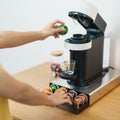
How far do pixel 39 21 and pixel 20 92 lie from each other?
999 mm

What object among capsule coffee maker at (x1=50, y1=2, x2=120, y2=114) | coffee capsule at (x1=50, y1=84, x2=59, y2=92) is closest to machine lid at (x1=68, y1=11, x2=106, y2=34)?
capsule coffee maker at (x1=50, y1=2, x2=120, y2=114)

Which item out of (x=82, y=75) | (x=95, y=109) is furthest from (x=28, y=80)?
(x=95, y=109)

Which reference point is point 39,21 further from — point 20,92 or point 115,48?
point 20,92


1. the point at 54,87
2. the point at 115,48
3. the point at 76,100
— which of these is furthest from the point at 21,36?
the point at 115,48

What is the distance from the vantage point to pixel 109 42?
1364 millimetres

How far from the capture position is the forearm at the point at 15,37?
1.17m

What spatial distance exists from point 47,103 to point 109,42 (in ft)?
1.89

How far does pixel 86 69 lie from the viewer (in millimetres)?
1192

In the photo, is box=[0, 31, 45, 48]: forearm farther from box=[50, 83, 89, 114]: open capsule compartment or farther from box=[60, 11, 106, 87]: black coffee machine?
box=[50, 83, 89, 114]: open capsule compartment

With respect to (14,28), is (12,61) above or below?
below

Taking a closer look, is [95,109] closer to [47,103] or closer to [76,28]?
[47,103]

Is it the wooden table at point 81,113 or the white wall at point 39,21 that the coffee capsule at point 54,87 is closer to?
the wooden table at point 81,113

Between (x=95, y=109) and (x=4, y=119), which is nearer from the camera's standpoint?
(x=4, y=119)

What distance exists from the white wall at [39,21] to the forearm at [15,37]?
39 cm
